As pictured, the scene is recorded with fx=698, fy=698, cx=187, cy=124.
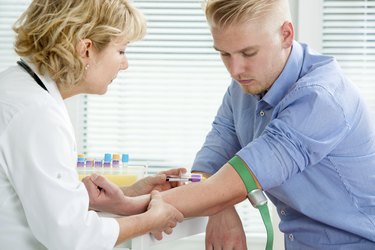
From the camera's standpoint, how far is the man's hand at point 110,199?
1678mm

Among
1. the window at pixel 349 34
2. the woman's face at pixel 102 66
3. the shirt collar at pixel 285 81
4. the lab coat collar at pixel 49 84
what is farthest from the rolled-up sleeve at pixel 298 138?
the window at pixel 349 34

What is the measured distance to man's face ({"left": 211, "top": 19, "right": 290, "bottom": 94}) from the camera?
72.0 inches

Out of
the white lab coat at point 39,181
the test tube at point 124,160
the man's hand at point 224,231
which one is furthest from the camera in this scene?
the test tube at point 124,160

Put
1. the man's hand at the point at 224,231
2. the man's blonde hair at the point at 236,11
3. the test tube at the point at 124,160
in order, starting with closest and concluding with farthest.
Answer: the man's blonde hair at the point at 236,11 < the man's hand at the point at 224,231 < the test tube at the point at 124,160

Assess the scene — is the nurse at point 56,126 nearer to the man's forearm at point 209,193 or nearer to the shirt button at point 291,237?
the man's forearm at point 209,193

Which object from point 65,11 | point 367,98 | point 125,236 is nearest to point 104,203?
point 125,236

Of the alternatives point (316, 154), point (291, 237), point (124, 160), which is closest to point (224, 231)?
point (291, 237)

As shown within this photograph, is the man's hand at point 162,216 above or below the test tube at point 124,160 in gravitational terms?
above

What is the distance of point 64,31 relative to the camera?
1.55 metres

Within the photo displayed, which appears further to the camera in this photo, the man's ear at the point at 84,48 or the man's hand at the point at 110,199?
the man's hand at the point at 110,199

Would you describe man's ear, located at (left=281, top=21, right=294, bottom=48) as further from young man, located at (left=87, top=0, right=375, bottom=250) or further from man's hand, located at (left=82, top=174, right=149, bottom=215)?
man's hand, located at (left=82, top=174, right=149, bottom=215)

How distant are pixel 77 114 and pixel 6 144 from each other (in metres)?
2.02

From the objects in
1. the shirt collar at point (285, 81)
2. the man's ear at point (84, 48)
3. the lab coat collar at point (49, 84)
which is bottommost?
the shirt collar at point (285, 81)

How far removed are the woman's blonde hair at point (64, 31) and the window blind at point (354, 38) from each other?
72.8 inches
